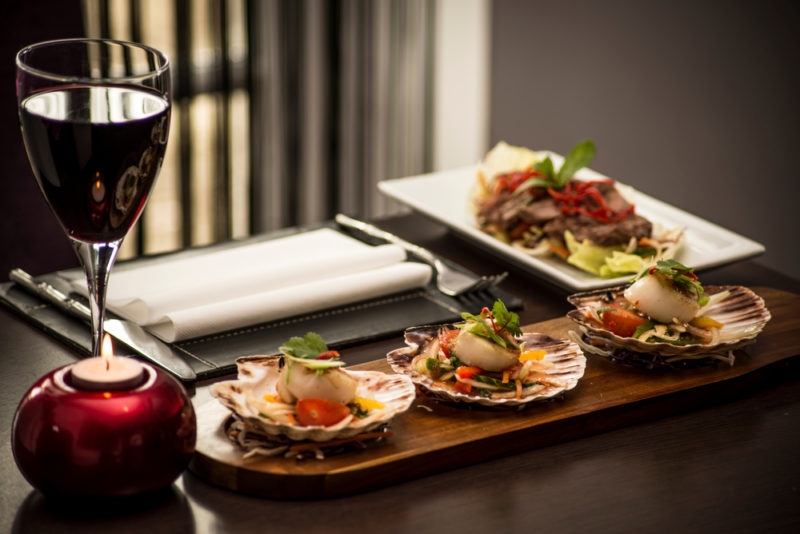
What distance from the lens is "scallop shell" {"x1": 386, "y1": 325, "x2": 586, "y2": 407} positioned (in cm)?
122

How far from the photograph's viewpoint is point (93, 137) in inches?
42.1

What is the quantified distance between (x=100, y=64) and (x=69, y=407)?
44cm

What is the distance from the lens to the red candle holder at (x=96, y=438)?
0.99 metres

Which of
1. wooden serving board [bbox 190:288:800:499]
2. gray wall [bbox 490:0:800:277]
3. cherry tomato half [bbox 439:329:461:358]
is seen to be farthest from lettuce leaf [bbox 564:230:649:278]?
gray wall [bbox 490:0:800:277]

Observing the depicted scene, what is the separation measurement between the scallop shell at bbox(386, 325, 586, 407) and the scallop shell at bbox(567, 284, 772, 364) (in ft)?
0.22

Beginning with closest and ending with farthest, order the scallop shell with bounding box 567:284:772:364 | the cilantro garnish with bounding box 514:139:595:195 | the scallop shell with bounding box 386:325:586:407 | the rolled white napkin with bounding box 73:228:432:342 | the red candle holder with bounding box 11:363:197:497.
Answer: the red candle holder with bounding box 11:363:197:497 < the scallop shell with bounding box 386:325:586:407 < the scallop shell with bounding box 567:284:772:364 < the rolled white napkin with bounding box 73:228:432:342 < the cilantro garnish with bounding box 514:139:595:195

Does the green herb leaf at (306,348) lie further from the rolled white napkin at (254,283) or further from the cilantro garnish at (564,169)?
the cilantro garnish at (564,169)

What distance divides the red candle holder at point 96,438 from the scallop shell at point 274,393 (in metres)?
0.10

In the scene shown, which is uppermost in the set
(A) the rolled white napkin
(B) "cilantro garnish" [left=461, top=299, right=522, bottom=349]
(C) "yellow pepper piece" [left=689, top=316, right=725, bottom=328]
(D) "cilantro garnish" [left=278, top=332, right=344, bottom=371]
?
(D) "cilantro garnish" [left=278, top=332, right=344, bottom=371]

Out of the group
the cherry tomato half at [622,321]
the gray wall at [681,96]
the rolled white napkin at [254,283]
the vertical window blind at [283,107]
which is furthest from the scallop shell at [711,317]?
the vertical window blind at [283,107]

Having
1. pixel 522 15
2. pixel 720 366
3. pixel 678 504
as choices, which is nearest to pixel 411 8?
pixel 522 15

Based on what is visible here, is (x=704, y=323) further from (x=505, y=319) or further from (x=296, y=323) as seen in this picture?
(x=296, y=323)

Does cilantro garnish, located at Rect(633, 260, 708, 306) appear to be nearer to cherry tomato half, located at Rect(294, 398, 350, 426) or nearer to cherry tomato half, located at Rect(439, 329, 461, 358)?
cherry tomato half, located at Rect(439, 329, 461, 358)

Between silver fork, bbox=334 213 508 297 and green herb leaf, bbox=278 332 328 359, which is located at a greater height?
green herb leaf, bbox=278 332 328 359
